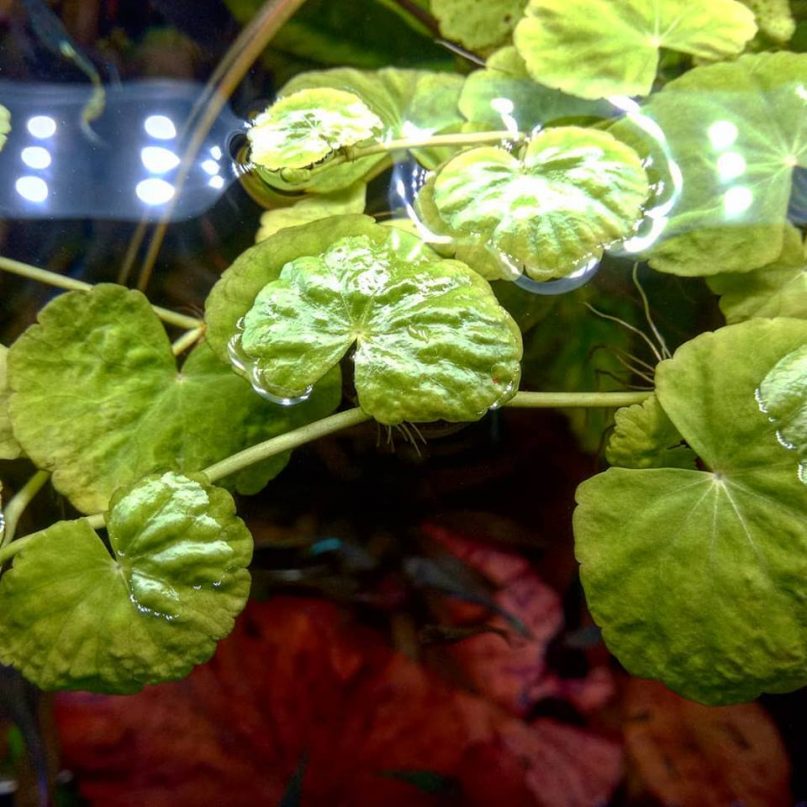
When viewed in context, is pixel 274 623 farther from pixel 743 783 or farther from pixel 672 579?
pixel 743 783

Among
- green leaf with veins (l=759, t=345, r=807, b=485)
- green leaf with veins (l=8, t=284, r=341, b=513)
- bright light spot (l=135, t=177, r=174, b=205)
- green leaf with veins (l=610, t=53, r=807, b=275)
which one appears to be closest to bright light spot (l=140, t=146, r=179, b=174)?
bright light spot (l=135, t=177, r=174, b=205)

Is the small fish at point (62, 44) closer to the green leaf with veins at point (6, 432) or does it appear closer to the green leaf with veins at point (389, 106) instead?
the green leaf with veins at point (389, 106)

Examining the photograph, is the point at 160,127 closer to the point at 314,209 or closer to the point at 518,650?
the point at 314,209

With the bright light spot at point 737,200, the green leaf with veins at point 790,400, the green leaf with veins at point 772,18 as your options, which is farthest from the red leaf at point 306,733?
the green leaf with veins at point 772,18

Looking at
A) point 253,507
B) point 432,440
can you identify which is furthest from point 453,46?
point 253,507

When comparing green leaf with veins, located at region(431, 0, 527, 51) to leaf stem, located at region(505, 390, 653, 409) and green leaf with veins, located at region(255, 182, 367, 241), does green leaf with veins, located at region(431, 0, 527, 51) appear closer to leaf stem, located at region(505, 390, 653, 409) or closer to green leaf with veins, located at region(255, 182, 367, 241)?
green leaf with veins, located at region(255, 182, 367, 241)
